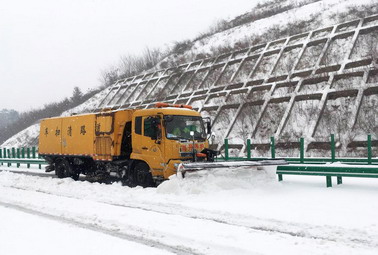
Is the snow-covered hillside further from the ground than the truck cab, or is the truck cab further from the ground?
the snow-covered hillside

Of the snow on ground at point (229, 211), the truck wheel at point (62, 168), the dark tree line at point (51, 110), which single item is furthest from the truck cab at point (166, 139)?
the dark tree line at point (51, 110)

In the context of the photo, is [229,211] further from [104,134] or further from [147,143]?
[104,134]

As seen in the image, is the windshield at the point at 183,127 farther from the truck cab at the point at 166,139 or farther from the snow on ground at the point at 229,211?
the snow on ground at the point at 229,211

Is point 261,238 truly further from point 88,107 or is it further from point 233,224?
point 88,107

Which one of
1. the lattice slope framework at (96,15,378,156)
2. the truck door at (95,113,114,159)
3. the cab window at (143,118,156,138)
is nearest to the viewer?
the cab window at (143,118,156,138)

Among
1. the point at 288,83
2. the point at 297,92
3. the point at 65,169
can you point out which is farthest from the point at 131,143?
the point at 288,83

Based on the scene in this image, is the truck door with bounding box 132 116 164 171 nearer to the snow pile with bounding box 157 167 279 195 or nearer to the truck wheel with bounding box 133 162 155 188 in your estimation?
the truck wheel with bounding box 133 162 155 188

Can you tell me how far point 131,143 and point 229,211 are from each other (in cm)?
636

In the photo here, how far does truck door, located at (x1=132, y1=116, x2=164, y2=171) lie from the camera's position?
460 inches

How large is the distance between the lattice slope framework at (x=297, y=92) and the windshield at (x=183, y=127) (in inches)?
311

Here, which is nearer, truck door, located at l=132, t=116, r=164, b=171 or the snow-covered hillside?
truck door, located at l=132, t=116, r=164, b=171

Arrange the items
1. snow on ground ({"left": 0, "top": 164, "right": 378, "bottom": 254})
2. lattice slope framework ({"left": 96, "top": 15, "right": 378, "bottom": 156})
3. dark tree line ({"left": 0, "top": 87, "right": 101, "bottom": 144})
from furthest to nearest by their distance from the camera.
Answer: dark tree line ({"left": 0, "top": 87, "right": 101, "bottom": 144}) → lattice slope framework ({"left": 96, "top": 15, "right": 378, "bottom": 156}) → snow on ground ({"left": 0, "top": 164, "right": 378, "bottom": 254})

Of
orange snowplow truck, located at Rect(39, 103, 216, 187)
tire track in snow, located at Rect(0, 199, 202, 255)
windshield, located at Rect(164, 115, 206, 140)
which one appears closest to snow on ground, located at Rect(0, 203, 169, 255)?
tire track in snow, located at Rect(0, 199, 202, 255)

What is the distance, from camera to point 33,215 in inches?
326
